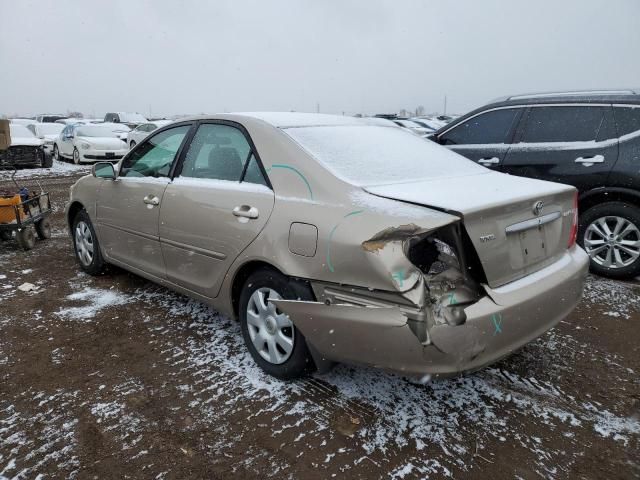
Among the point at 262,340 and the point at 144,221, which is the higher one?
the point at 144,221

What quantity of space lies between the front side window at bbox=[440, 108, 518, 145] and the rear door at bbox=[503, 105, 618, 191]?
0.18 m

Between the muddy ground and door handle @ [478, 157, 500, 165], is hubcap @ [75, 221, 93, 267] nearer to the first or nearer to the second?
the muddy ground

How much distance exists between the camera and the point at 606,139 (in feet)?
15.4

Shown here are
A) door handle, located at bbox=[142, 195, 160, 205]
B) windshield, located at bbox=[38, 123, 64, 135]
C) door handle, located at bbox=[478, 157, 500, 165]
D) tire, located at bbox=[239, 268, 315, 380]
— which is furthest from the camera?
windshield, located at bbox=[38, 123, 64, 135]

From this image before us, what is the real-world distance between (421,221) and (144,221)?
2461 millimetres

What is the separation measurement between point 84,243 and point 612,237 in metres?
5.19

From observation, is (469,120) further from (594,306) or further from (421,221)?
(421,221)

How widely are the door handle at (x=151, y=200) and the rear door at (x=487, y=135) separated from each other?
351 centimetres

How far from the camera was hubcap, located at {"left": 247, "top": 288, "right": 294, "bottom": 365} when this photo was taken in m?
2.81

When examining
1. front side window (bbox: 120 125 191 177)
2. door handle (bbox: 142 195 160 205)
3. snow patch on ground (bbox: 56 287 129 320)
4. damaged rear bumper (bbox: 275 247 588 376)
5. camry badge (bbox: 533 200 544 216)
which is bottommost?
snow patch on ground (bbox: 56 287 129 320)

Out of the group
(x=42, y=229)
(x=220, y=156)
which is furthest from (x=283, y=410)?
(x=42, y=229)

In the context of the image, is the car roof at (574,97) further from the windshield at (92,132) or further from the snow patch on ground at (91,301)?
the windshield at (92,132)

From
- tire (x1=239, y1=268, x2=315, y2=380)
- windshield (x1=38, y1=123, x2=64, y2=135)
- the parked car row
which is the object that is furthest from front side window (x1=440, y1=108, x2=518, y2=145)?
windshield (x1=38, y1=123, x2=64, y2=135)

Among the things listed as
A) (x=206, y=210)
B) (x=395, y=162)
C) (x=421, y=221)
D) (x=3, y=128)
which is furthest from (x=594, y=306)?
(x=3, y=128)
